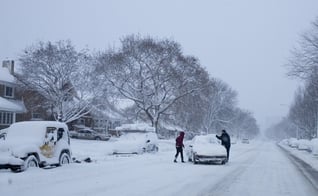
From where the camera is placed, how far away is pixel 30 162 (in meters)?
16.8

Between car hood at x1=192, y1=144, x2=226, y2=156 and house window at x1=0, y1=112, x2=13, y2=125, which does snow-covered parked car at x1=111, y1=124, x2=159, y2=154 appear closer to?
car hood at x1=192, y1=144, x2=226, y2=156

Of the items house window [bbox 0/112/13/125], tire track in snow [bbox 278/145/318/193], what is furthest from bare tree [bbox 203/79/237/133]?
tire track in snow [bbox 278/145/318/193]

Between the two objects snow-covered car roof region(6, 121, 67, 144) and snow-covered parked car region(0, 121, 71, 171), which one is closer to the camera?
snow-covered parked car region(0, 121, 71, 171)

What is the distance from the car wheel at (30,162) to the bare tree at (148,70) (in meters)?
34.7

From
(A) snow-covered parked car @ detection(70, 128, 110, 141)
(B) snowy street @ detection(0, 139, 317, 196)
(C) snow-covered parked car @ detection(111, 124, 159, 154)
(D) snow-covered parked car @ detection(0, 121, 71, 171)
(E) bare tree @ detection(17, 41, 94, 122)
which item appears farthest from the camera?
(A) snow-covered parked car @ detection(70, 128, 110, 141)

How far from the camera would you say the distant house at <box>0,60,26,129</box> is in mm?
49812

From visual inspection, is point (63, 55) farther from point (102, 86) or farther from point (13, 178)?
point (13, 178)

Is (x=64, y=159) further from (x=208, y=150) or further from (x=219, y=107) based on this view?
(x=219, y=107)

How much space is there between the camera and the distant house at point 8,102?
49812 mm

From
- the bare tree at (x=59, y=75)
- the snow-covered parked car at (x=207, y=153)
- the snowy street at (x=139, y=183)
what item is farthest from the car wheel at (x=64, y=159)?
the bare tree at (x=59, y=75)

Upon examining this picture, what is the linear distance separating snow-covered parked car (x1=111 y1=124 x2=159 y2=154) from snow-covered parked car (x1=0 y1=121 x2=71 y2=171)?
10851 millimetres

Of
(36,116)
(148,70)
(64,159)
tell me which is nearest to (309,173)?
(64,159)

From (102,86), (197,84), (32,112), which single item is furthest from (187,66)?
(32,112)

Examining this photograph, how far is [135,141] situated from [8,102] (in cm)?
2444
